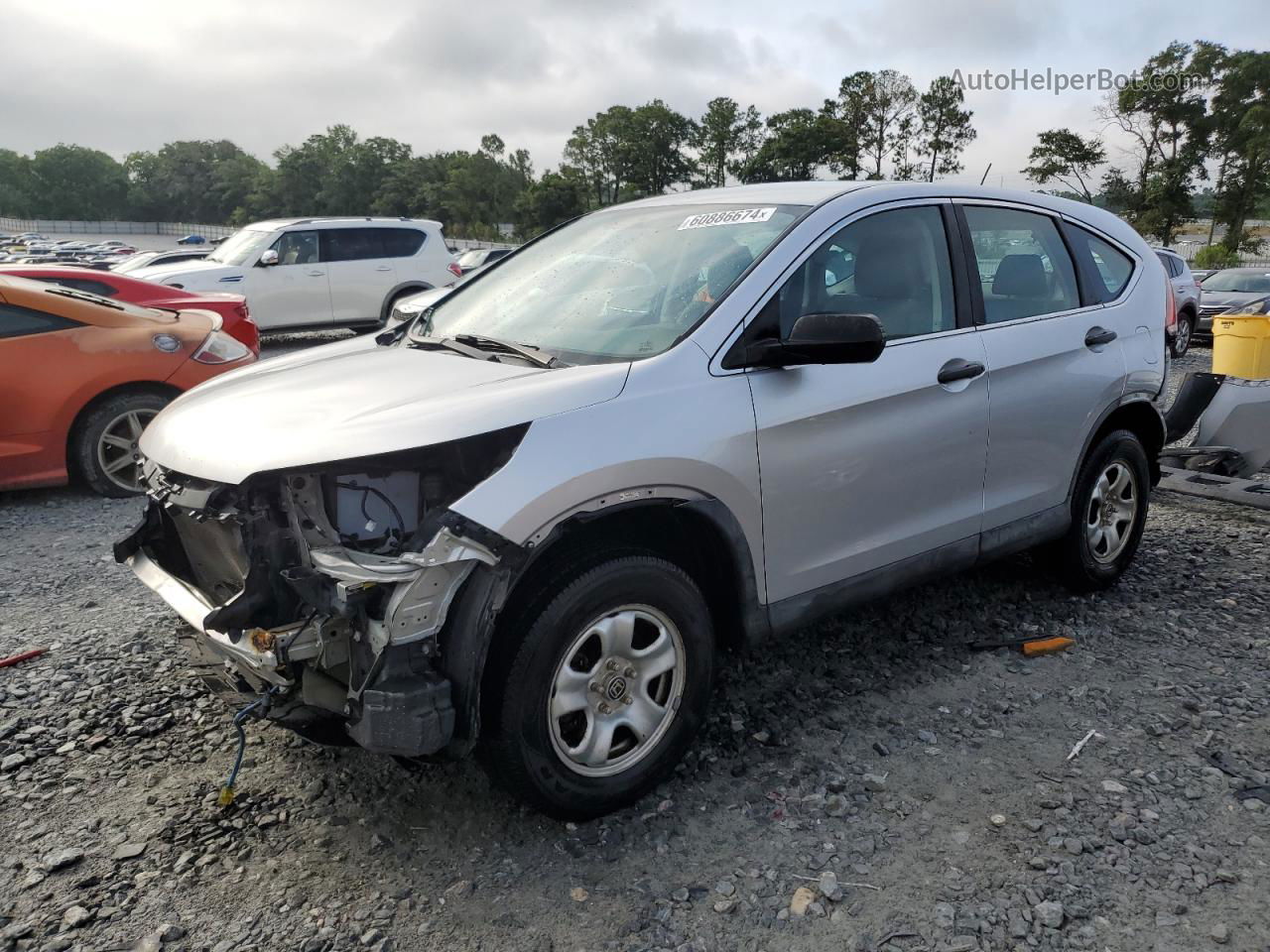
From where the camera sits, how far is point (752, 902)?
2557 millimetres

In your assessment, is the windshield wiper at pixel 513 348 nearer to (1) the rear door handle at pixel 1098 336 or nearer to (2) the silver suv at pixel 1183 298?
(1) the rear door handle at pixel 1098 336

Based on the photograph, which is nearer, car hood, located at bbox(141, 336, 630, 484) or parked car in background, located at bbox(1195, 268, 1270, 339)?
car hood, located at bbox(141, 336, 630, 484)

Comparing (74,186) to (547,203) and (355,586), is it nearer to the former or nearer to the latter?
(547,203)

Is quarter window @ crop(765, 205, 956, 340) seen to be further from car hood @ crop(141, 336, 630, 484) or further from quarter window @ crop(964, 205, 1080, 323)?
car hood @ crop(141, 336, 630, 484)

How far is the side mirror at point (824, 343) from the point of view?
289cm

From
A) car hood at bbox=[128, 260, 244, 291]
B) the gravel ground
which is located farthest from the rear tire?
car hood at bbox=[128, 260, 244, 291]

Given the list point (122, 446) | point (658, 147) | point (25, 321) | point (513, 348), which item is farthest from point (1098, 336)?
point (658, 147)

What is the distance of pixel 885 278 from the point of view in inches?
139

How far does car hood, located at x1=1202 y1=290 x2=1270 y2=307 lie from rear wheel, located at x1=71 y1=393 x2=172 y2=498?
16.7 meters

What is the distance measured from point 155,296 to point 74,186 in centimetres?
13925

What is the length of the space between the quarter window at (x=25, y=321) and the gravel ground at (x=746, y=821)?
2711mm

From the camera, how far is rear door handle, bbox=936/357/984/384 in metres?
3.52

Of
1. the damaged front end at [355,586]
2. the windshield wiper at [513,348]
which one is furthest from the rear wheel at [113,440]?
the damaged front end at [355,586]

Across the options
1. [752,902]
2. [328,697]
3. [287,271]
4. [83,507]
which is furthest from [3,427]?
[287,271]
